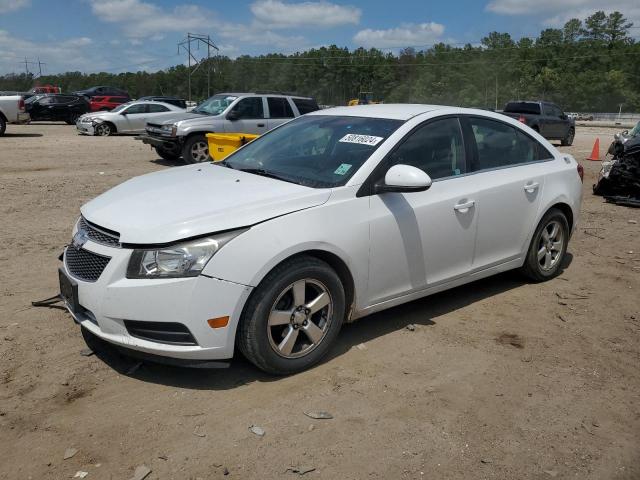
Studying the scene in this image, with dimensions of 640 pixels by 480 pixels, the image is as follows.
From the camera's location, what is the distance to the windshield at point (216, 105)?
1423cm

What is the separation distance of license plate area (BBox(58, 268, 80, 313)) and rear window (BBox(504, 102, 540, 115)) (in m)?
22.8

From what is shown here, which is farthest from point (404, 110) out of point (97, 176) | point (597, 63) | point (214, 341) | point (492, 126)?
point (597, 63)

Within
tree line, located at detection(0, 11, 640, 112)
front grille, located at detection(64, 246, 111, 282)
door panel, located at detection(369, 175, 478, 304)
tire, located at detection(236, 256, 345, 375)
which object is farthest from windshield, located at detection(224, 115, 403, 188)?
tree line, located at detection(0, 11, 640, 112)

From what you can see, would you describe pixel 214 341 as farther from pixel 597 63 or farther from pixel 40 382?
pixel 597 63

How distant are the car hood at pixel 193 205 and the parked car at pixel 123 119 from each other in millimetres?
18657

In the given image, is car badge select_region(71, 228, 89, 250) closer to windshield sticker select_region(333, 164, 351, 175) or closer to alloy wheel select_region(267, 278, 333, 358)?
alloy wheel select_region(267, 278, 333, 358)

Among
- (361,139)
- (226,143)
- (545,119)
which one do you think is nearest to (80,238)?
(361,139)

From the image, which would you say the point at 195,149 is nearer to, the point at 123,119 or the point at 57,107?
the point at 123,119

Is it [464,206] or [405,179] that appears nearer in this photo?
[405,179]

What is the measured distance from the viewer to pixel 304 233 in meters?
3.61

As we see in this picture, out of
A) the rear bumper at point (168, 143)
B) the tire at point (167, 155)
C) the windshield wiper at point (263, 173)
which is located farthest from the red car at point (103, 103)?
the windshield wiper at point (263, 173)

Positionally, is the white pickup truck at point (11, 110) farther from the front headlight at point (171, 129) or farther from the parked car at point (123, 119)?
the front headlight at point (171, 129)

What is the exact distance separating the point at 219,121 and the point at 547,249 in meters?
9.77

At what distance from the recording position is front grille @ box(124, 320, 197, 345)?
3367mm
